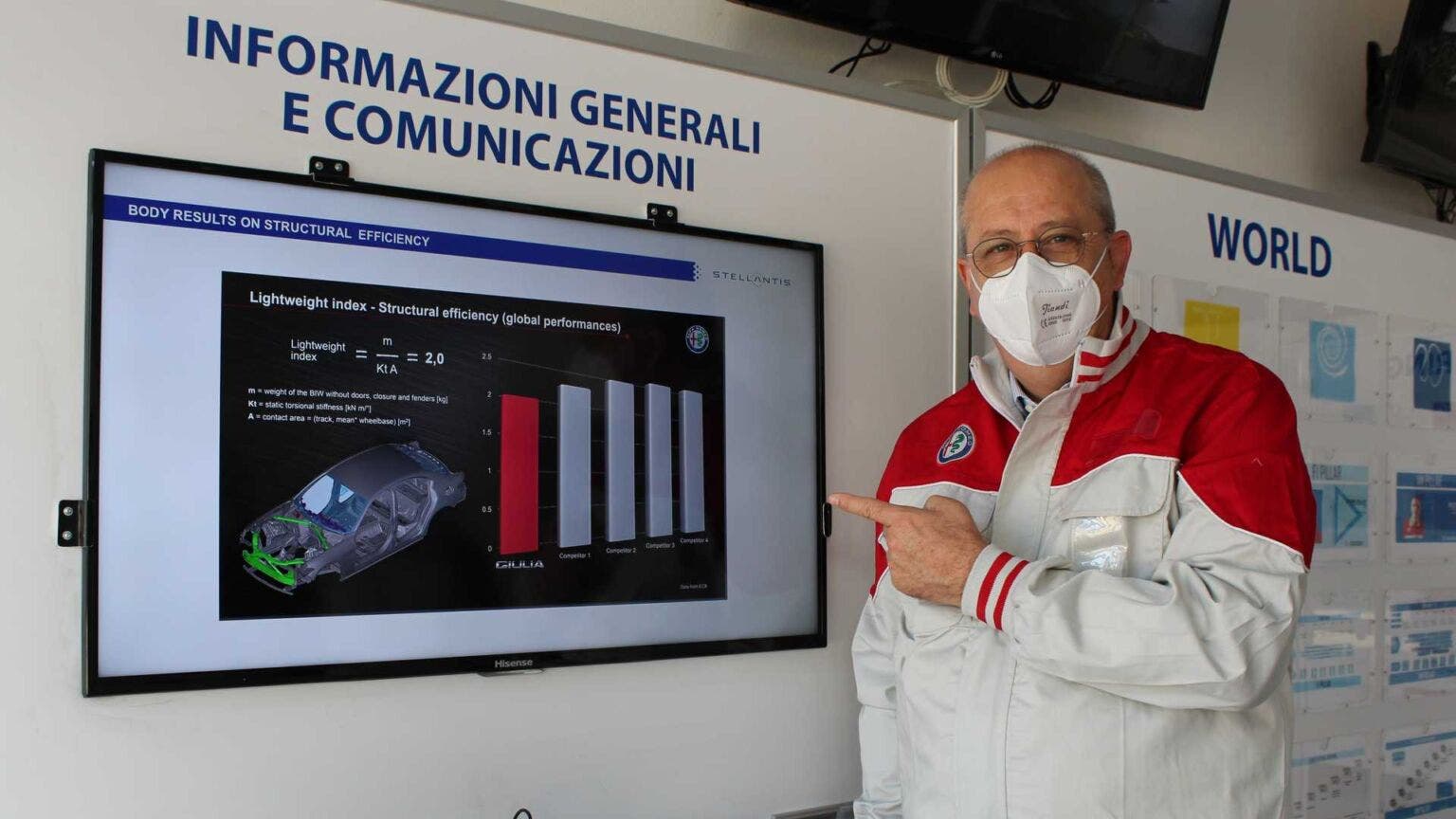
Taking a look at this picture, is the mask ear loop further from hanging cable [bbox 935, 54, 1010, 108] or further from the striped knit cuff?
hanging cable [bbox 935, 54, 1010, 108]

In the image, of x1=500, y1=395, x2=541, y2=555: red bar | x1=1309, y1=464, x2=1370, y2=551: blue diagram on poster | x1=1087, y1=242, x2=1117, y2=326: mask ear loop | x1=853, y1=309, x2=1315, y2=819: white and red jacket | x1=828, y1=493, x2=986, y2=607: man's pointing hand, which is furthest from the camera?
x1=1309, y1=464, x2=1370, y2=551: blue diagram on poster

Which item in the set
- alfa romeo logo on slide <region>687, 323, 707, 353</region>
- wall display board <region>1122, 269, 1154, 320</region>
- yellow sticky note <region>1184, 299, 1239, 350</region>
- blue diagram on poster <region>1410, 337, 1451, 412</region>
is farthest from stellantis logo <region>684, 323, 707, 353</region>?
blue diagram on poster <region>1410, 337, 1451, 412</region>

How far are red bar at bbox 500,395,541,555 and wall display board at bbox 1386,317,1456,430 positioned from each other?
230 cm

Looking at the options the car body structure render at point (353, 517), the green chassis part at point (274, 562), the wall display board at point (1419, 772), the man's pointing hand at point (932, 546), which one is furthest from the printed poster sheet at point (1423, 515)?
the green chassis part at point (274, 562)

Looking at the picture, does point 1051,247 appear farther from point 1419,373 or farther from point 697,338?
point 1419,373

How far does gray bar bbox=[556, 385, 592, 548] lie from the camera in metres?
1.62

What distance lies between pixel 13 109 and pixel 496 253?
610 millimetres

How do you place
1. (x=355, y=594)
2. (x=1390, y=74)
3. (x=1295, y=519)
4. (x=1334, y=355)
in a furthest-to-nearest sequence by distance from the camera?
(x=1390, y=74) < (x=1334, y=355) < (x=355, y=594) < (x=1295, y=519)

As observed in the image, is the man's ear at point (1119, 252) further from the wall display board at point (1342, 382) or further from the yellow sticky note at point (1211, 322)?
the yellow sticky note at point (1211, 322)

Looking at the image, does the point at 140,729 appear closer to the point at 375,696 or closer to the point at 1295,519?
the point at 375,696

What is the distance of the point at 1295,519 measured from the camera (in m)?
1.26

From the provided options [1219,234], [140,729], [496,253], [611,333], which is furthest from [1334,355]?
[140,729]

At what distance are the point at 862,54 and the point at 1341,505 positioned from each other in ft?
5.28

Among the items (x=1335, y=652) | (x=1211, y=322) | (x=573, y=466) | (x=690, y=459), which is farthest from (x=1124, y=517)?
(x=1335, y=652)
